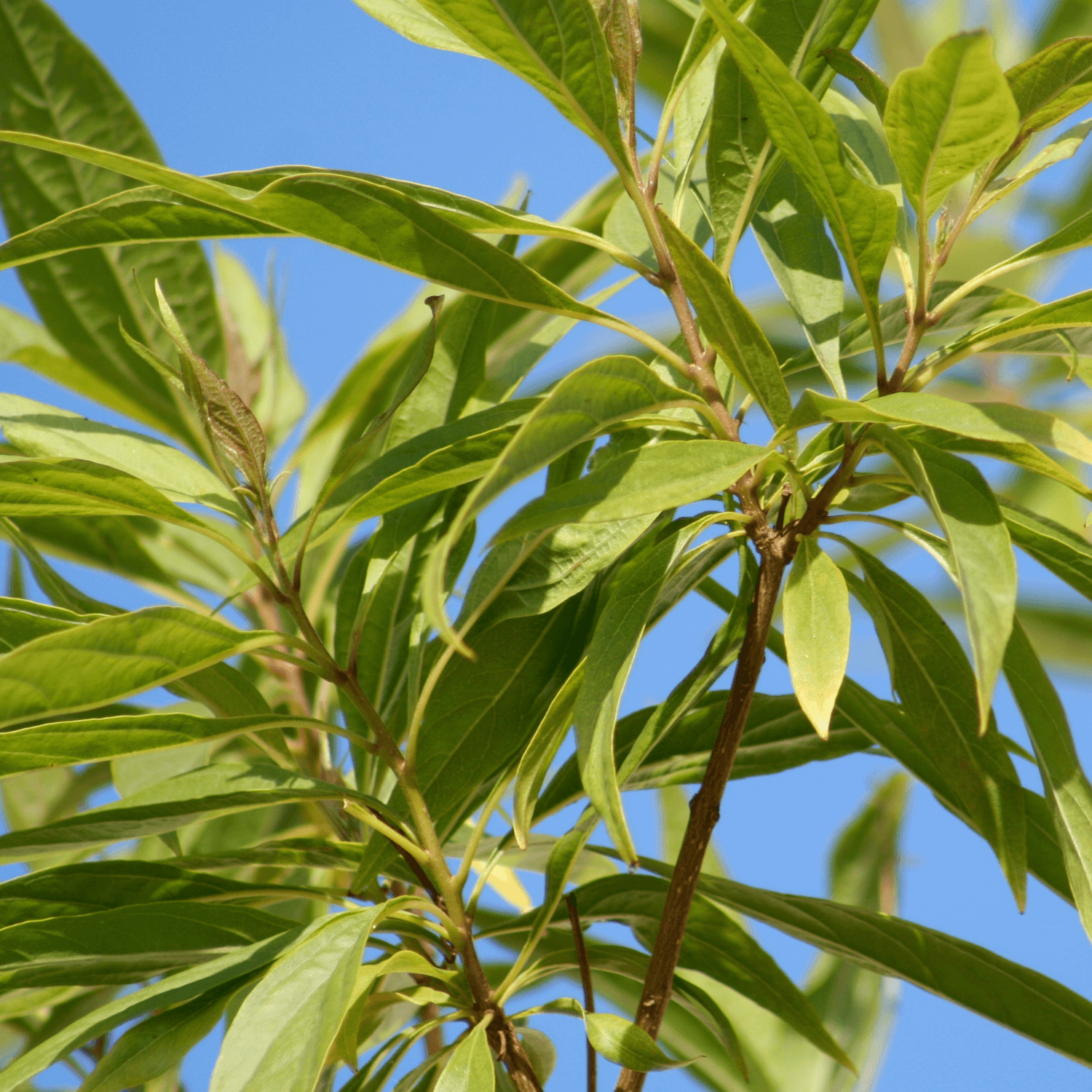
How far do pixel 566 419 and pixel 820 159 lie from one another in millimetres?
194

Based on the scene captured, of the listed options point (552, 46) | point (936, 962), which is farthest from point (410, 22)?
point (936, 962)

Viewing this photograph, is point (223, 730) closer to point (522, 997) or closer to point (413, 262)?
point (413, 262)

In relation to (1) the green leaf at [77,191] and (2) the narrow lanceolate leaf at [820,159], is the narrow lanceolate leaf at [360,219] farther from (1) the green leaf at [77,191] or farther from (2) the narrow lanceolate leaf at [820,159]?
(1) the green leaf at [77,191]

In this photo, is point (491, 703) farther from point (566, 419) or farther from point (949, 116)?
Answer: point (949, 116)

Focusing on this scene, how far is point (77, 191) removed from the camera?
0.94 meters

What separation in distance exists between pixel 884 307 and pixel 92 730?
0.51m

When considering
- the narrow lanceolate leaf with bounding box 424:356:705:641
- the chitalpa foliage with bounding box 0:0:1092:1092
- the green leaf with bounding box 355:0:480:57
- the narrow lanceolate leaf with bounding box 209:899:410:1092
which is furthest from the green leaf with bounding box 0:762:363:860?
the green leaf with bounding box 355:0:480:57

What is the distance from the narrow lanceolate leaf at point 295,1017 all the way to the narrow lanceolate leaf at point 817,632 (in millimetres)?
228

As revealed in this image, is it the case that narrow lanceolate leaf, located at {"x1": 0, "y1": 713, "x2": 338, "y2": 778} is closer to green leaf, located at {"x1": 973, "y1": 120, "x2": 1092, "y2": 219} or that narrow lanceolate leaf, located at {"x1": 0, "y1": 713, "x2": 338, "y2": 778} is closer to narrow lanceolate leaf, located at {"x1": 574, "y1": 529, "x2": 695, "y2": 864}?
narrow lanceolate leaf, located at {"x1": 574, "y1": 529, "x2": 695, "y2": 864}

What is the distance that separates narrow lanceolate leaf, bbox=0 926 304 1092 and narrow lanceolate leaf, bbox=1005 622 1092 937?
0.39 m

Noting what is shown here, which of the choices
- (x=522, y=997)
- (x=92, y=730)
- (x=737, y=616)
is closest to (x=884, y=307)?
(x=737, y=616)

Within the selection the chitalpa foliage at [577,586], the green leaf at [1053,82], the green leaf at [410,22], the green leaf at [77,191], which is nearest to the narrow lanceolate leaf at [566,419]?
the chitalpa foliage at [577,586]

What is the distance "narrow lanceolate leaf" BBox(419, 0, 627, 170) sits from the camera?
536mm

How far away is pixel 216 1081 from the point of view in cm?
46
